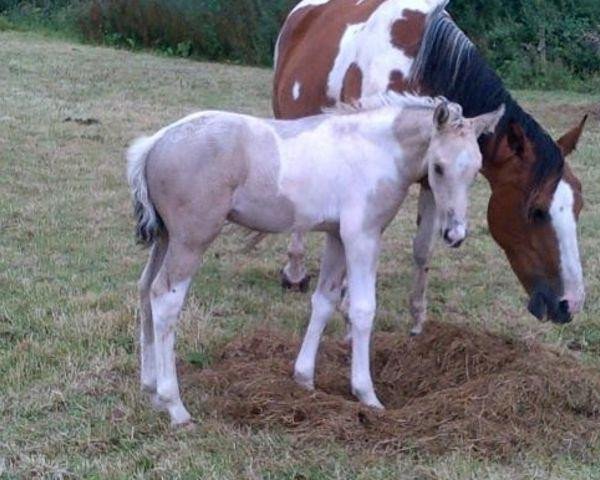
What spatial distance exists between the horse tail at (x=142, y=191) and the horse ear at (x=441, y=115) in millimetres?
1006

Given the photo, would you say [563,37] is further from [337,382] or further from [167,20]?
[337,382]

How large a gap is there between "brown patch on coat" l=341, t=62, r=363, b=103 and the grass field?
1.15m

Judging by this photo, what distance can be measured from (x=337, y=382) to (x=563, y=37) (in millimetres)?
13764

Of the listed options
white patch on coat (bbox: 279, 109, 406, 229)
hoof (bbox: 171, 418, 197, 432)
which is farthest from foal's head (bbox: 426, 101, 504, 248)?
hoof (bbox: 171, 418, 197, 432)

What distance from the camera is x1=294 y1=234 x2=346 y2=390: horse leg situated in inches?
180

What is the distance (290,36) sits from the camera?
24.8 feet

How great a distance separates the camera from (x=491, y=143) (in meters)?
4.96

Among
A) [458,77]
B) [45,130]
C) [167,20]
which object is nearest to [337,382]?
[458,77]

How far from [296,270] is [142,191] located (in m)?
2.59

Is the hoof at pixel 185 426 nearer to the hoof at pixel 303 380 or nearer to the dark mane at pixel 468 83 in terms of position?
the hoof at pixel 303 380

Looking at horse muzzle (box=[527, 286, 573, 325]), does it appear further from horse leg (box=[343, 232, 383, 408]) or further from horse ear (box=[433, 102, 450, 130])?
horse ear (box=[433, 102, 450, 130])

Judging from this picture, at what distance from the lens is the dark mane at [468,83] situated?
4895 millimetres

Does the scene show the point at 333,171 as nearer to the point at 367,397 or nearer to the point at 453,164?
the point at 453,164

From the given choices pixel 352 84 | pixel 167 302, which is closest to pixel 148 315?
pixel 167 302
